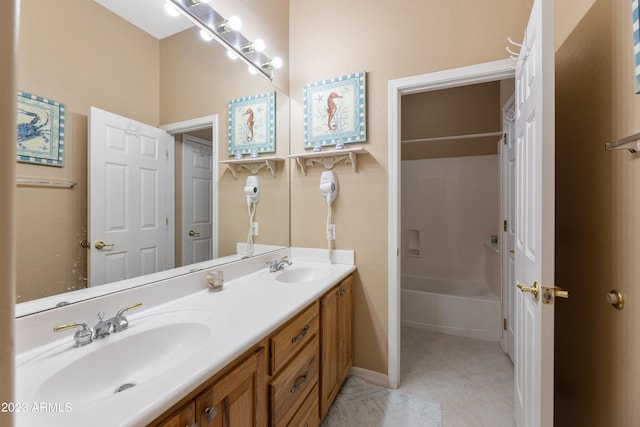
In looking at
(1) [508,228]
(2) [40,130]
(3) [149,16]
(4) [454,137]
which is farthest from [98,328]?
(4) [454,137]

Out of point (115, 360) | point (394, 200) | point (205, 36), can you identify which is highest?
point (205, 36)

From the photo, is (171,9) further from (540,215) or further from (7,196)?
(540,215)

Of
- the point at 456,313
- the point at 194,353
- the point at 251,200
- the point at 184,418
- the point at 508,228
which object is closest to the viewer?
the point at 184,418

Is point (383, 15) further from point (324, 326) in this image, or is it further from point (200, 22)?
point (324, 326)

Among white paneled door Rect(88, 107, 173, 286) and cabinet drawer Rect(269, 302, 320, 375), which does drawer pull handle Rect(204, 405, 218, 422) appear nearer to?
cabinet drawer Rect(269, 302, 320, 375)

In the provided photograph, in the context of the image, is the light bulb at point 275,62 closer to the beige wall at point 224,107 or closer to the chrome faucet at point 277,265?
the beige wall at point 224,107

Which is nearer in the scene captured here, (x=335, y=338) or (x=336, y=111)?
(x=335, y=338)

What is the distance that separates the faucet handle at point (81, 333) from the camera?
0.82 meters

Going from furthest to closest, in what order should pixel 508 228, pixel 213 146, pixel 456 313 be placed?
1. pixel 456 313
2. pixel 508 228
3. pixel 213 146

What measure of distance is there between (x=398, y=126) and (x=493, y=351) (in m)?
2.07

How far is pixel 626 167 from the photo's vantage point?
904 millimetres

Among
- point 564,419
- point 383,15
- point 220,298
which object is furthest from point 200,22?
point 564,419

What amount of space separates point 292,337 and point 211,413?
448 mm

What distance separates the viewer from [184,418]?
0.64 m
